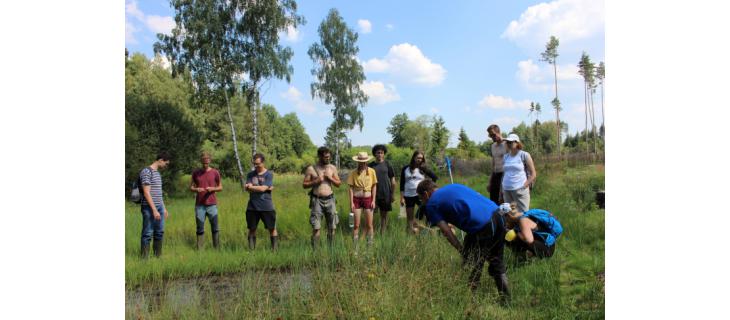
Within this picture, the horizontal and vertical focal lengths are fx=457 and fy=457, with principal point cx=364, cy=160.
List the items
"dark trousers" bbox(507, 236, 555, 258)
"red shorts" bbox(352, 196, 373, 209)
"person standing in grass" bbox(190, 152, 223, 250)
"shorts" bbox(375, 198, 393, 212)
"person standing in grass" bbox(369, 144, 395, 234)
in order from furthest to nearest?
"shorts" bbox(375, 198, 393, 212)
"person standing in grass" bbox(369, 144, 395, 234)
"person standing in grass" bbox(190, 152, 223, 250)
"red shorts" bbox(352, 196, 373, 209)
"dark trousers" bbox(507, 236, 555, 258)

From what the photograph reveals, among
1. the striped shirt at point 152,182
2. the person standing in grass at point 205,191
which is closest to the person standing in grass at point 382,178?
the person standing in grass at point 205,191

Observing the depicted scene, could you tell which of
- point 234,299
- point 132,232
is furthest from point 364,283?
point 132,232

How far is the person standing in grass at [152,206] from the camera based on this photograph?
545cm

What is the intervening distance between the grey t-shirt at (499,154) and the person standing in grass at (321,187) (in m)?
2.14

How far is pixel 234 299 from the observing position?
3.47 m

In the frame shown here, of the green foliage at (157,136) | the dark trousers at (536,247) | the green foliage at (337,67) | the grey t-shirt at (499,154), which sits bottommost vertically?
the dark trousers at (536,247)

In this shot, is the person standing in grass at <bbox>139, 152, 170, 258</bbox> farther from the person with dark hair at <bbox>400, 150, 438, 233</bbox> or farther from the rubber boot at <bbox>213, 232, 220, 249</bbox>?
the person with dark hair at <bbox>400, 150, 438, 233</bbox>

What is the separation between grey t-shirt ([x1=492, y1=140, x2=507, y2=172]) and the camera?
607cm

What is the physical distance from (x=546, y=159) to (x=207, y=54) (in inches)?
489

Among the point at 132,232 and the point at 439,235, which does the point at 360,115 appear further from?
the point at 439,235

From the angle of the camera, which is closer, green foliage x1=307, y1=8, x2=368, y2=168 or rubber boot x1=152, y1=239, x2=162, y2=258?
rubber boot x1=152, y1=239, x2=162, y2=258

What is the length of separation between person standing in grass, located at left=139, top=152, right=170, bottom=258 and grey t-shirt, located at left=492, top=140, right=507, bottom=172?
422cm

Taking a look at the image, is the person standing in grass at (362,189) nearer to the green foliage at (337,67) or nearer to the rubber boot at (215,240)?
the rubber boot at (215,240)

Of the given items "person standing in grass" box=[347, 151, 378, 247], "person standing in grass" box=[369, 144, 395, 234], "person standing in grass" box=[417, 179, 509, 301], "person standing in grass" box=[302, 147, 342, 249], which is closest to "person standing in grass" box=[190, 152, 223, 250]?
"person standing in grass" box=[302, 147, 342, 249]
